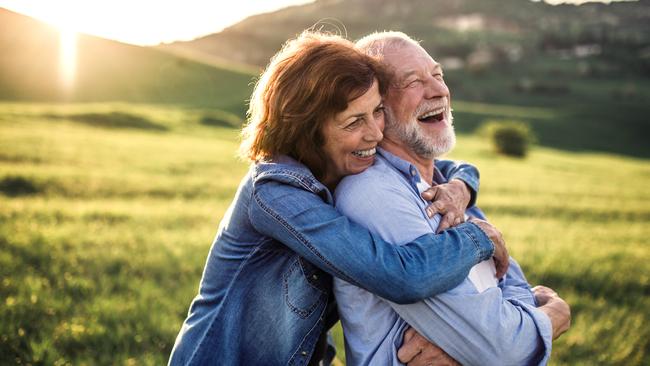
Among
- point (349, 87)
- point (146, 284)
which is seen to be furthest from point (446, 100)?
point (146, 284)

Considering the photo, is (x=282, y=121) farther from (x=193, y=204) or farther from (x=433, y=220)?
(x=193, y=204)

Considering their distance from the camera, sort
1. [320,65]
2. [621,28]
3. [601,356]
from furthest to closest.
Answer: [621,28] < [601,356] < [320,65]

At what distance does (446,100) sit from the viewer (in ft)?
11.4

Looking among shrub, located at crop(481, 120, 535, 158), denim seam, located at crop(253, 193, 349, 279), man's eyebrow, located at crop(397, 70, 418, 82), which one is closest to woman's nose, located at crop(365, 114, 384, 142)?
man's eyebrow, located at crop(397, 70, 418, 82)

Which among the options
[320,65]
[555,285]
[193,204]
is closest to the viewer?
[320,65]

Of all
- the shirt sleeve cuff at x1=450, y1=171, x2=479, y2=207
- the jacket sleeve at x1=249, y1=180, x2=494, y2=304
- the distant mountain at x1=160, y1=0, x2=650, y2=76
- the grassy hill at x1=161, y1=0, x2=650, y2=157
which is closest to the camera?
the jacket sleeve at x1=249, y1=180, x2=494, y2=304

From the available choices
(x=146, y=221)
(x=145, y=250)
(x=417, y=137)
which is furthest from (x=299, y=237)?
(x=146, y=221)

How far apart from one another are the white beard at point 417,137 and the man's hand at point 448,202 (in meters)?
0.27

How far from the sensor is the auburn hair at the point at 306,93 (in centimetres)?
264

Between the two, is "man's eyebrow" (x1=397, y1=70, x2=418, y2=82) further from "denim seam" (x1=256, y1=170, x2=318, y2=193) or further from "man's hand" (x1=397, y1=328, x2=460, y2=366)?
"man's hand" (x1=397, y1=328, x2=460, y2=366)

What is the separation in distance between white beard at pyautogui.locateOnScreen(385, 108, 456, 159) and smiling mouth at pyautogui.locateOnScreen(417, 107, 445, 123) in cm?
8

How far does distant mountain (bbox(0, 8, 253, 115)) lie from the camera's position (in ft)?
158

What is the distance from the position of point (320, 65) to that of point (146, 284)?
4.06 meters

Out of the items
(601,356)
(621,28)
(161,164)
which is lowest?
(161,164)
